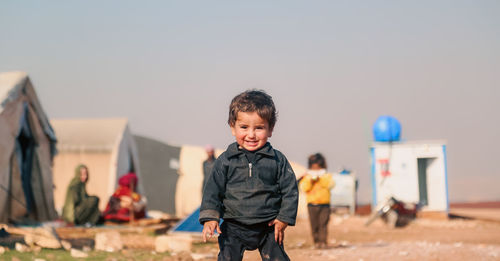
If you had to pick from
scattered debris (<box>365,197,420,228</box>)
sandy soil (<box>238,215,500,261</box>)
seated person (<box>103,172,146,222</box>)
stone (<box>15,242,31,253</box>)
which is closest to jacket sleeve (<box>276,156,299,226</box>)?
sandy soil (<box>238,215,500,261</box>)

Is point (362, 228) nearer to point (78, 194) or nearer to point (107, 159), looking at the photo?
point (78, 194)

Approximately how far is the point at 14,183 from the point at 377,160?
779cm

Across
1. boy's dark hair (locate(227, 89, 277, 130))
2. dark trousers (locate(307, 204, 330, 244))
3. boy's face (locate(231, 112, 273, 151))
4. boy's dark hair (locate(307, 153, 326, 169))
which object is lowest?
dark trousers (locate(307, 204, 330, 244))

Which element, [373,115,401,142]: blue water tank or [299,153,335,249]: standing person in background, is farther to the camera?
[373,115,401,142]: blue water tank

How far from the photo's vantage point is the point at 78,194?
1069 centimetres

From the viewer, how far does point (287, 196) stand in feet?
11.9

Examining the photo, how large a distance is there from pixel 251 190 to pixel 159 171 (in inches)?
579

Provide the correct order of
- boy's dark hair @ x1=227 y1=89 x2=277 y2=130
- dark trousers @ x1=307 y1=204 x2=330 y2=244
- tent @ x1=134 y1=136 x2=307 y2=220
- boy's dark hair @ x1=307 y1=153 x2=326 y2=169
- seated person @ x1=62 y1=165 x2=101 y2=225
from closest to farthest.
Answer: boy's dark hair @ x1=227 y1=89 x2=277 y2=130 → dark trousers @ x1=307 y1=204 x2=330 y2=244 → boy's dark hair @ x1=307 y1=153 x2=326 y2=169 → seated person @ x1=62 y1=165 x2=101 y2=225 → tent @ x1=134 y1=136 x2=307 y2=220

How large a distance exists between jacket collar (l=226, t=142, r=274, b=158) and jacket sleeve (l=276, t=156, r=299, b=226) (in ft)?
0.35

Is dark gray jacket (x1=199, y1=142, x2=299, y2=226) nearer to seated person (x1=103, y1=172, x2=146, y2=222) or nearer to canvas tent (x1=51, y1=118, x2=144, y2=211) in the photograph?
seated person (x1=103, y1=172, x2=146, y2=222)

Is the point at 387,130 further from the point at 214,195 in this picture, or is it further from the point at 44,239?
the point at 214,195

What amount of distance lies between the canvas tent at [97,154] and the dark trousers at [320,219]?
8.26 m

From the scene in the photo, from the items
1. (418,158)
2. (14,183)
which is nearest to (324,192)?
(14,183)

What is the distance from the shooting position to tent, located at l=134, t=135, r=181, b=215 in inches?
699
